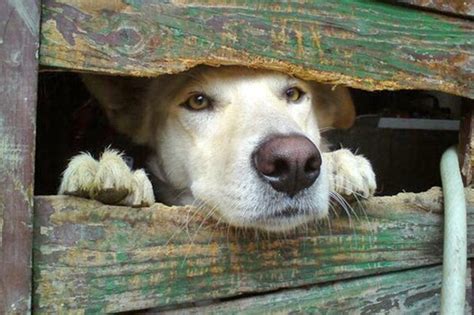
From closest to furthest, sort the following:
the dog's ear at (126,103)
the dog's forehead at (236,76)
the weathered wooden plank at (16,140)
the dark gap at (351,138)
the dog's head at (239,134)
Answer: the weathered wooden plank at (16,140) < the dog's head at (239,134) < the dog's forehead at (236,76) < the dog's ear at (126,103) < the dark gap at (351,138)

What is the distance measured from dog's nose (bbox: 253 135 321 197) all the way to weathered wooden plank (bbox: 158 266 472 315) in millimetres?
296

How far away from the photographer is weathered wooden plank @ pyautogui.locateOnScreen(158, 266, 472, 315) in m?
1.50

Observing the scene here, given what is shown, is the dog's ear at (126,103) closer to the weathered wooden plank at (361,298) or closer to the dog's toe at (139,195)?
the dog's toe at (139,195)

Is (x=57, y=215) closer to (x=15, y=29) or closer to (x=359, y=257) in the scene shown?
(x=15, y=29)

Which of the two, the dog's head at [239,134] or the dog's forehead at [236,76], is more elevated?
the dog's forehead at [236,76]

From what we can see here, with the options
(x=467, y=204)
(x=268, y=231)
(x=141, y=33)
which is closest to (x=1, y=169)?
(x=141, y=33)

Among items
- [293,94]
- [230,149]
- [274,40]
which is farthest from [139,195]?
[293,94]

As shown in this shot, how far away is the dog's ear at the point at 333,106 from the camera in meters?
2.15

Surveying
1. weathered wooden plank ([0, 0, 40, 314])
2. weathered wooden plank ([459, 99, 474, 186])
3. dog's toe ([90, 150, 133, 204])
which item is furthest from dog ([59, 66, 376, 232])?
weathered wooden plank ([459, 99, 474, 186])

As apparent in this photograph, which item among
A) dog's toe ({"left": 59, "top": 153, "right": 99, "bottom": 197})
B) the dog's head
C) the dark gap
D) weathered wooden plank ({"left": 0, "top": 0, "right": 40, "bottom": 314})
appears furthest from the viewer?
the dark gap

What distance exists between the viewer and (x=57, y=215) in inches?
49.0

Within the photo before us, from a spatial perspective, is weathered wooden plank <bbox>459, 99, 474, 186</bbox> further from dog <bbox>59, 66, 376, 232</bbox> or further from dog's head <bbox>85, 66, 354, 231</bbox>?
dog's head <bbox>85, 66, 354, 231</bbox>

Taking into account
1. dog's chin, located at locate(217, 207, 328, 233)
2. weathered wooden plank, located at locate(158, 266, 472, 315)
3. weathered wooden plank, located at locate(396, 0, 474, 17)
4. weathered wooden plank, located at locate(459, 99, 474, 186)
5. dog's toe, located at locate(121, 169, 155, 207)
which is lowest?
weathered wooden plank, located at locate(158, 266, 472, 315)

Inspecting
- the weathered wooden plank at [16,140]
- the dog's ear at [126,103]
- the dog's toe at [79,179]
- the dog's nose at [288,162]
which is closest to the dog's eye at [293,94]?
the dog's nose at [288,162]
